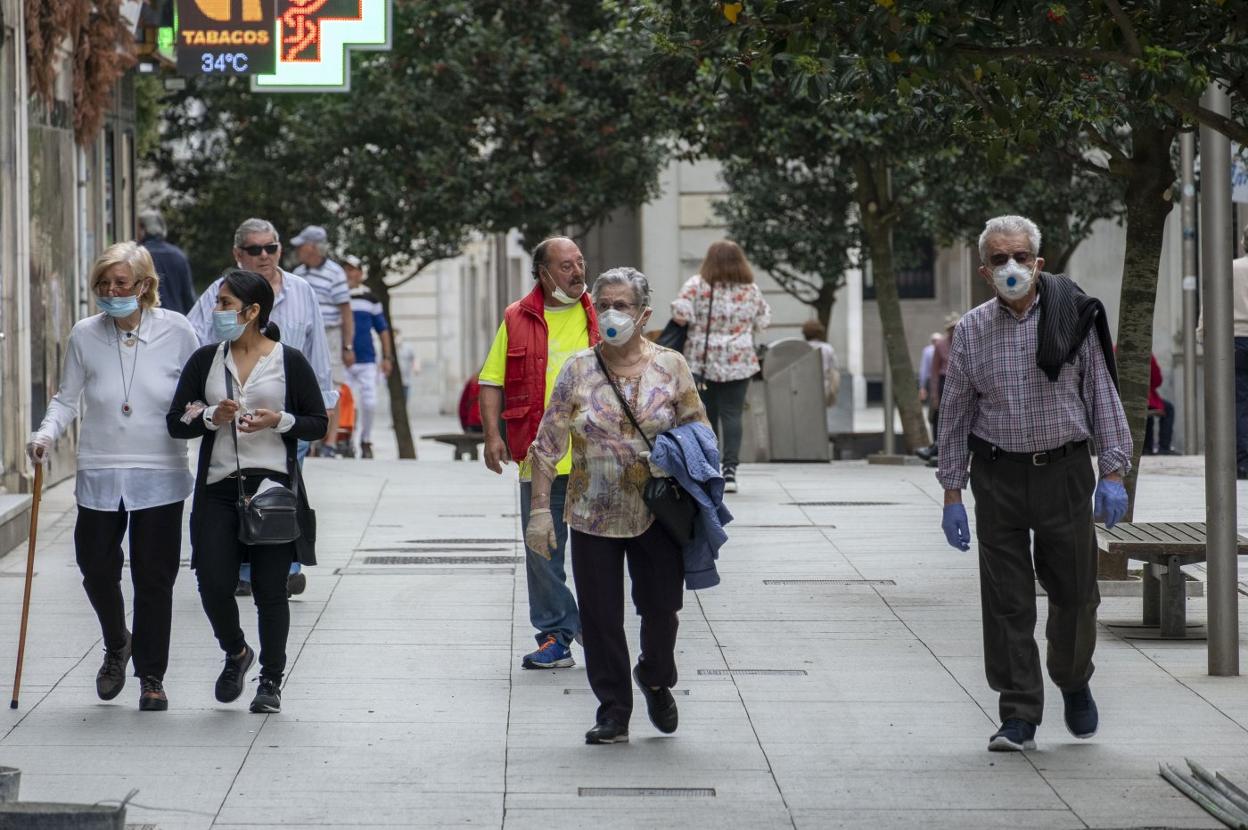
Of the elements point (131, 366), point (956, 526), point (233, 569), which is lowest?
point (233, 569)

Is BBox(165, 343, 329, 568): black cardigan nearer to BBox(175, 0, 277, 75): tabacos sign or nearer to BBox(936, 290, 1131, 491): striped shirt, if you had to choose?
BBox(936, 290, 1131, 491): striped shirt

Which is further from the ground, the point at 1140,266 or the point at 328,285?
the point at 328,285

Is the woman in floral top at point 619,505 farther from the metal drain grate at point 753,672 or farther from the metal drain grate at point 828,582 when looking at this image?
the metal drain grate at point 828,582

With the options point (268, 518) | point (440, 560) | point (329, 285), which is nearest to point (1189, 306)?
point (329, 285)

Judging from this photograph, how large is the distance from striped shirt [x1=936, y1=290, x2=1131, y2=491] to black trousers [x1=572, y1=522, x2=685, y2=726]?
106 cm

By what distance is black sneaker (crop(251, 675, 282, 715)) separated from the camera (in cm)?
709

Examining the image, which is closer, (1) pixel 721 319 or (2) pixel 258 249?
(2) pixel 258 249

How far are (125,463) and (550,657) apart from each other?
1768mm

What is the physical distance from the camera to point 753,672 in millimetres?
7918

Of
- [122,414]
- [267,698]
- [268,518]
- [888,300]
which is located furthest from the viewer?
[888,300]

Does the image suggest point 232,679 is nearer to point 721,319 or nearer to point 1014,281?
point 1014,281

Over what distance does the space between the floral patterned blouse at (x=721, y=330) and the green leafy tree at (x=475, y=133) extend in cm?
883

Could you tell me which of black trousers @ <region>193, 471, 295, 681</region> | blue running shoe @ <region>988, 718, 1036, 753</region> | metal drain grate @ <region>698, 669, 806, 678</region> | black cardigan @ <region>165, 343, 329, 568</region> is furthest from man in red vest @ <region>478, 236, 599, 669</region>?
blue running shoe @ <region>988, 718, 1036, 753</region>

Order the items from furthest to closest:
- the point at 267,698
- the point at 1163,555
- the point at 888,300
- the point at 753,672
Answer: the point at 888,300 < the point at 1163,555 < the point at 753,672 < the point at 267,698
